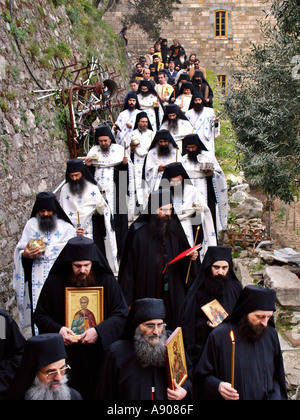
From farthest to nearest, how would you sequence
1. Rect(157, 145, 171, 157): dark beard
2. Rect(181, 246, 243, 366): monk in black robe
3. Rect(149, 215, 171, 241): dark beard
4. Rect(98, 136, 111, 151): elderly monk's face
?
Rect(157, 145, 171, 157): dark beard, Rect(98, 136, 111, 151): elderly monk's face, Rect(149, 215, 171, 241): dark beard, Rect(181, 246, 243, 366): monk in black robe

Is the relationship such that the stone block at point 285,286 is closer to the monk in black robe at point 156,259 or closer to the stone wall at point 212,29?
the monk in black robe at point 156,259

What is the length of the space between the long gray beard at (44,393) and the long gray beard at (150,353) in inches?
23.0

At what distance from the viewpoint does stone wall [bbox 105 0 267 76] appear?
31078 mm

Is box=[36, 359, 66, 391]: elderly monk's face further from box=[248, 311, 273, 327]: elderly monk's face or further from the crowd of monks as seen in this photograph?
box=[248, 311, 273, 327]: elderly monk's face

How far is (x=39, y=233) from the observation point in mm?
6258

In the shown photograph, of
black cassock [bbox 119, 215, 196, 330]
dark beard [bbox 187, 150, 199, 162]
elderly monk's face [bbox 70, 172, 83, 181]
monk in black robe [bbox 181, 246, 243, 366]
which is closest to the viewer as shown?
monk in black robe [bbox 181, 246, 243, 366]

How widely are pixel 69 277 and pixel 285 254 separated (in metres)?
5.16

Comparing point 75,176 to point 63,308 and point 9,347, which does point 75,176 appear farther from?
point 9,347

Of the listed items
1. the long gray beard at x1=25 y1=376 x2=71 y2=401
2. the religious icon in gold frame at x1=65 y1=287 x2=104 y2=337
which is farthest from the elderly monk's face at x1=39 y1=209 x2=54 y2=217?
the long gray beard at x1=25 y1=376 x2=71 y2=401

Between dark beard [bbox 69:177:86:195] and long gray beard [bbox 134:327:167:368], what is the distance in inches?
168

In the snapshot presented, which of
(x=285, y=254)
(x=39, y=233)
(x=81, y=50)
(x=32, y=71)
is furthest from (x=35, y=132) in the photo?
(x=81, y=50)

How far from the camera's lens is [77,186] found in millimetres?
7652
